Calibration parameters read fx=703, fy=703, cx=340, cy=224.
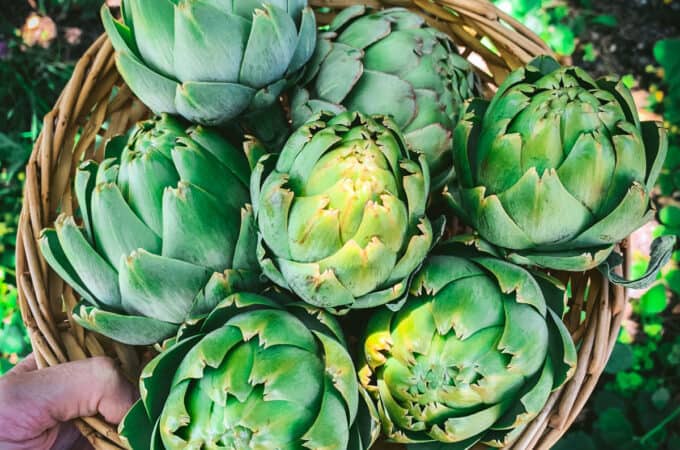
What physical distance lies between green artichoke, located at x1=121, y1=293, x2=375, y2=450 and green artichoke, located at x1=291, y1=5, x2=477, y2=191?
0.35 m

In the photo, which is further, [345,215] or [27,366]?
[27,366]

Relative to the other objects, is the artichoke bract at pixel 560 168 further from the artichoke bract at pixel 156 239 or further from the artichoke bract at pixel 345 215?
the artichoke bract at pixel 156 239

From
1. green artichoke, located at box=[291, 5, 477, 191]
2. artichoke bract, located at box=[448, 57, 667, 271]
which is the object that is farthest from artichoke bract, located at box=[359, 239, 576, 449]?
green artichoke, located at box=[291, 5, 477, 191]

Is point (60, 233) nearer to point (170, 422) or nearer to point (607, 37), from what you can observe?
point (170, 422)

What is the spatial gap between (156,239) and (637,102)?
4.83ft

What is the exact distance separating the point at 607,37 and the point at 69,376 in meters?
1.68

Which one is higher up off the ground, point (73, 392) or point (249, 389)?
point (249, 389)

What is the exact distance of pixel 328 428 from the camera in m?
0.86

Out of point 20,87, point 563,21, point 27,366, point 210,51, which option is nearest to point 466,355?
point 210,51

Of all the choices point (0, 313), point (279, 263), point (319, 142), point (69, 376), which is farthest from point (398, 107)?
point (0, 313)

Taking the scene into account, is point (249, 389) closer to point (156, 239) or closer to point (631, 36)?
point (156, 239)

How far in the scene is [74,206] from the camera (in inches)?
51.9

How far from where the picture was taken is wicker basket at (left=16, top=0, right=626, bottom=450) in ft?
3.61

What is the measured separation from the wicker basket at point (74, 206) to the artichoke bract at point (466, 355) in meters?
0.12
